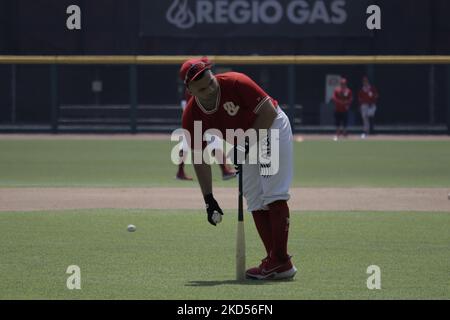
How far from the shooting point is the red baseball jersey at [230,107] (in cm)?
882

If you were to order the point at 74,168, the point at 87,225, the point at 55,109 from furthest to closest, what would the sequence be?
the point at 55,109, the point at 74,168, the point at 87,225

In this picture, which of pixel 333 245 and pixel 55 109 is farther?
pixel 55 109

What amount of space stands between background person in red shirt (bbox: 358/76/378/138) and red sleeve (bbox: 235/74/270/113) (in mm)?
25307

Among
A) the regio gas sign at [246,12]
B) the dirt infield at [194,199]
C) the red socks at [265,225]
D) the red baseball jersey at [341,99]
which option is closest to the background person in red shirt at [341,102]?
the red baseball jersey at [341,99]

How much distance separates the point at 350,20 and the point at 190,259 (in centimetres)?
2709

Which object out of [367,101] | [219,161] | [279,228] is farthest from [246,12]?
[279,228]

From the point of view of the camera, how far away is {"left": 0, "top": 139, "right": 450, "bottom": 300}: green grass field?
27.7 ft

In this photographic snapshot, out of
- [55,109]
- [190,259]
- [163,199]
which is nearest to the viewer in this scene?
[190,259]

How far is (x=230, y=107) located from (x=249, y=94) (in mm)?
184

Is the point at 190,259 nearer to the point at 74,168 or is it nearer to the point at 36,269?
the point at 36,269

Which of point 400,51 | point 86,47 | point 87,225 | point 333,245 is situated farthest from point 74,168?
point 400,51

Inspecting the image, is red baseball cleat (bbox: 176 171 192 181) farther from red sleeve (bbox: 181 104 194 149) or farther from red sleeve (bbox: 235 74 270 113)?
red sleeve (bbox: 235 74 270 113)

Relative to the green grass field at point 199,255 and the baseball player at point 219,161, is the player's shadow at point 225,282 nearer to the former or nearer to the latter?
the green grass field at point 199,255

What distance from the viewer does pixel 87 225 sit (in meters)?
13.1
